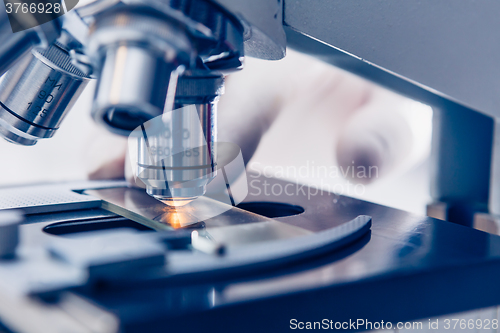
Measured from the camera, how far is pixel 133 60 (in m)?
0.35

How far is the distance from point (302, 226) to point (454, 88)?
0.83ft

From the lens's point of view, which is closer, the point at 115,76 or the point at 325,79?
the point at 115,76

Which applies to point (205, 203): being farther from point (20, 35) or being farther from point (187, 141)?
point (20, 35)

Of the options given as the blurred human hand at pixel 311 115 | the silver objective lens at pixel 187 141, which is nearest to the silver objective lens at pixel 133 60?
the silver objective lens at pixel 187 141

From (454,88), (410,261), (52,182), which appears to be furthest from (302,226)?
(52,182)

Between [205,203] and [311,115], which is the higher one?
[311,115]

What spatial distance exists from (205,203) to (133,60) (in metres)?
0.30

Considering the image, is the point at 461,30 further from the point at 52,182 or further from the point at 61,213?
the point at 52,182

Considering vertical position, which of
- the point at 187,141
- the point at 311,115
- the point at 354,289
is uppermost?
the point at 311,115

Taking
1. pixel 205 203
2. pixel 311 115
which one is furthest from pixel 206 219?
pixel 311 115

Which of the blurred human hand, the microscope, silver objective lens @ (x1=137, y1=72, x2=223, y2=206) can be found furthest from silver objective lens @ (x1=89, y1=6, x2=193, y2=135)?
the blurred human hand

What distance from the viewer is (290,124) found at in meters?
1.56

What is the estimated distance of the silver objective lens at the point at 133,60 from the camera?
345 millimetres

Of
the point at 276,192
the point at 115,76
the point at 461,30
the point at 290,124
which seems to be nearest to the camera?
the point at 115,76
